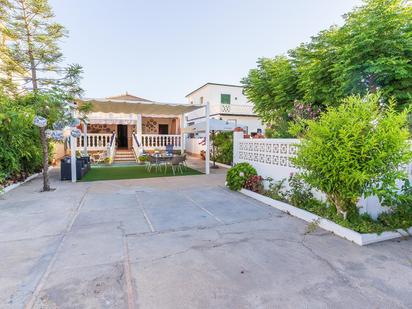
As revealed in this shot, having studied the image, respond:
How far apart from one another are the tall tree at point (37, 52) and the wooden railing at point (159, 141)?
7.97 m

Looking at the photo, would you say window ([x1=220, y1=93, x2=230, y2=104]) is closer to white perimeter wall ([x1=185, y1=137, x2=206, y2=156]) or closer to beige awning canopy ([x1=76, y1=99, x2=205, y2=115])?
white perimeter wall ([x1=185, y1=137, x2=206, y2=156])

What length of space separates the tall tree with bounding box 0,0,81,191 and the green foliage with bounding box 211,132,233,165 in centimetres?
739

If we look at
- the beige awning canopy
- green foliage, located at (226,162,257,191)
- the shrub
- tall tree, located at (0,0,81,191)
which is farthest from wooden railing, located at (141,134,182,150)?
the shrub

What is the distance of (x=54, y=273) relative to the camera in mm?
2572

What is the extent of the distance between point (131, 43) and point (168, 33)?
2.33 metres

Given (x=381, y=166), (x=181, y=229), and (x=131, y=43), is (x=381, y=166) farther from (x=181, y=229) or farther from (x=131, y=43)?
(x=131, y=43)

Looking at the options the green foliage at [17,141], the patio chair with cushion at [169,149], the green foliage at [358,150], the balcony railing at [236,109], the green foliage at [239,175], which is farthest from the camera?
the balcony railing at [236,109]

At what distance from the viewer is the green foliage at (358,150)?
3.21 m

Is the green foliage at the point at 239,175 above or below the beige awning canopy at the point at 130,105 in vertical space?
Result: below

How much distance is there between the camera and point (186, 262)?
2846mm

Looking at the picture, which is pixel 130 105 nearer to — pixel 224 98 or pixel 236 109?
pixel 236 109

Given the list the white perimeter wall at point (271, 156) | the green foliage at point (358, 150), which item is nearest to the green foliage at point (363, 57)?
the white perimeter wall at point (271, 156)

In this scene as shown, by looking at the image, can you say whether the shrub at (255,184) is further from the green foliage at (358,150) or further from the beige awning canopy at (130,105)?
the beige awning canopy at (130,105)

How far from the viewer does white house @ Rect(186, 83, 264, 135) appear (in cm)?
2020
